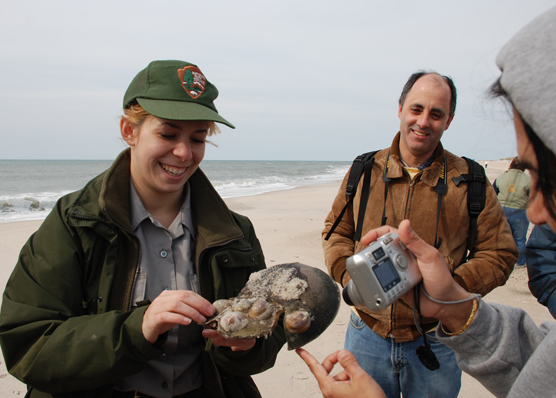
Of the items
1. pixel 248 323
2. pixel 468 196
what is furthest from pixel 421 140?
pixel 248 323

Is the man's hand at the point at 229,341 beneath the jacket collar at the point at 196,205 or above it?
beneath

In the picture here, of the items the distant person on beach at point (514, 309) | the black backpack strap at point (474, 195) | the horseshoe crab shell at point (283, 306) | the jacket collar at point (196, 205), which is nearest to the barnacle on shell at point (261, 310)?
the horseshoe crab shell at point (283, 306)

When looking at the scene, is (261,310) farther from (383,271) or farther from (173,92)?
(173,92)

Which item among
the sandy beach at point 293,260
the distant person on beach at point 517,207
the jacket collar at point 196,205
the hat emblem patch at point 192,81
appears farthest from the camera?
the distant person on beach at point 517,207

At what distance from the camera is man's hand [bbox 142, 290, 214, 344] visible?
153 centimetres

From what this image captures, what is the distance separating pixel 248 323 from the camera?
1827 mm

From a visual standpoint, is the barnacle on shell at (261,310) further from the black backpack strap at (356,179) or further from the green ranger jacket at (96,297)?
the black backpack strap at (356,179)

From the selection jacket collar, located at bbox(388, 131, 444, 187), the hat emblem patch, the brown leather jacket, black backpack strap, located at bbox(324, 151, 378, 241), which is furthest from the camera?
black backpack strap, located at bbox(324, 151, 378, 241)

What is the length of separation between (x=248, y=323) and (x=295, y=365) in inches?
111

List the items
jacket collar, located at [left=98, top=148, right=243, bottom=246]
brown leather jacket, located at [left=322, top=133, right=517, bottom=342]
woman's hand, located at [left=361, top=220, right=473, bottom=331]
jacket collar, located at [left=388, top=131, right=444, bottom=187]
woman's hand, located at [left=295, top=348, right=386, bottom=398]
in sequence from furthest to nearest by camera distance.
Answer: jacket collar, located at [left=388, top=131, right=444, bottom=187], brown leather jacket, located at [left=322, top=133, right=517, bottom=342], jacket collar, located at [left=98, top=148, right=243, bottom=246], woman's hand, located at [left=361, top=220, right=473, bottom=331], woman's hand, located at [left=295, top=348, right=386, bottom=398]

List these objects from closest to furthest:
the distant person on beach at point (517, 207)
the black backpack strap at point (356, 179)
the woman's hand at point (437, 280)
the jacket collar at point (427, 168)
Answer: the woman's hand at point (437, 280)
the jacket collar at point (427, 168)
the black backpack strap at point (356, 179)
the distant person on beach at point (517, 207)

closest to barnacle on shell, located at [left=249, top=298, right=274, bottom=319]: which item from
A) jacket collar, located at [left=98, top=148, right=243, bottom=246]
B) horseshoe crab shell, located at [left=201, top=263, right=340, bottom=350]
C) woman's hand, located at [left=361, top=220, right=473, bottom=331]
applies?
horseshoe crab shell, located at [left=201, top=263, right=340, bottom=350]

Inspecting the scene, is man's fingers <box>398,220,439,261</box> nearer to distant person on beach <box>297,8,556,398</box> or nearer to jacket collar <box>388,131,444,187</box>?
distant person on beach <box>297,8,556,398</box>

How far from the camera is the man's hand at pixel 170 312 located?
1531 mm
